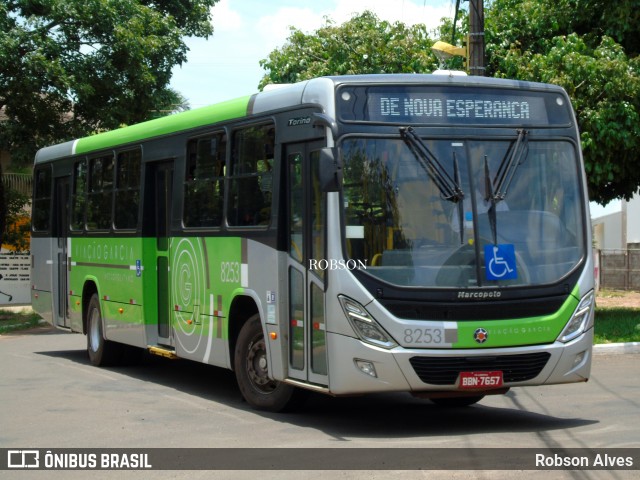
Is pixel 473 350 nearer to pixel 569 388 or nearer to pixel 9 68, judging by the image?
pixel 569 388

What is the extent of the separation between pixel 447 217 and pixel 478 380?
1447mm

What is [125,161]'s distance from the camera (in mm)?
15062

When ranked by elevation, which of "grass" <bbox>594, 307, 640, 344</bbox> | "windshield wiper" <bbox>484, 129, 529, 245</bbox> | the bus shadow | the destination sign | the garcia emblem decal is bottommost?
the bus shadow

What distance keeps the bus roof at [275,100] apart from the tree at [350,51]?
1018cm

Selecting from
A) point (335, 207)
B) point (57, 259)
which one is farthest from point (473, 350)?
point (57, 259)

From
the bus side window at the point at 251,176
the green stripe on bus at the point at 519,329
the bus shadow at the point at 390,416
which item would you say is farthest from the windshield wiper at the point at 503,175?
the bus side window at the point at 251,176

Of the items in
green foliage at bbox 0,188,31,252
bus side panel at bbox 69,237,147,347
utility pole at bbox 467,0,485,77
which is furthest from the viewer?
green foliage at bbox 0,188,31,252

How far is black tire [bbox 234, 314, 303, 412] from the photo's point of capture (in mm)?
10977

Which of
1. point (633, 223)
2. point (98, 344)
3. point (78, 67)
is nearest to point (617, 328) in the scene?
point (98, 344)

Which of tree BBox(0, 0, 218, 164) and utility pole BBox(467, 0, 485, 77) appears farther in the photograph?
tree BBox(0, 0, 218, 164)

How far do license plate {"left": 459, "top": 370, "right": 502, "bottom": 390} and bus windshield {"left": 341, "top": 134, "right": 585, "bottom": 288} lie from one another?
77cm

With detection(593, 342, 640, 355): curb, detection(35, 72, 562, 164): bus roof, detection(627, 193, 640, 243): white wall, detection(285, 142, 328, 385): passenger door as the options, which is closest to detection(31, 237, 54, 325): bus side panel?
detection(35, 72, 562, 164): bus roof

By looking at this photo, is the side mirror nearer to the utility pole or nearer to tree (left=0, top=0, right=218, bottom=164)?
the utility pole

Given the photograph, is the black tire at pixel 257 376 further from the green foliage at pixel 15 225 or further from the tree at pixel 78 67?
the green foliage at pixel 15 225
